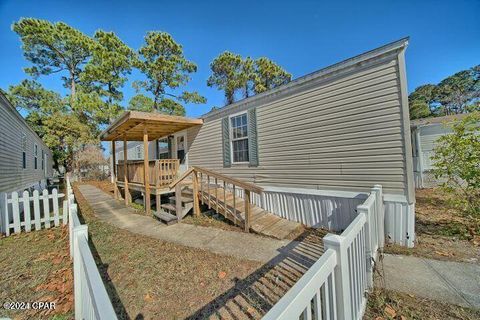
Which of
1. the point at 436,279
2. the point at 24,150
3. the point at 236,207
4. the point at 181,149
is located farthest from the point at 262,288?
the point at 24,150

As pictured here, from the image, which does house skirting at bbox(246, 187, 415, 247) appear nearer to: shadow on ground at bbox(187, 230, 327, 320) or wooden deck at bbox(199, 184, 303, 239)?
wooden deck at bbox(199, 184, 303, 239)

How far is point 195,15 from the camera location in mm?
9156

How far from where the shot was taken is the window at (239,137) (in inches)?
273

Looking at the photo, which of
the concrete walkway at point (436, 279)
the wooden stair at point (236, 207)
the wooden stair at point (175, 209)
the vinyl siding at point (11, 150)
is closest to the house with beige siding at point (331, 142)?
the wooden stair at point (236, 207)

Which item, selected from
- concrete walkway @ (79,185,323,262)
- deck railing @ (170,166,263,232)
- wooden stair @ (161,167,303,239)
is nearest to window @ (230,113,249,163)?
wooden stair @ (161,167,303,239)

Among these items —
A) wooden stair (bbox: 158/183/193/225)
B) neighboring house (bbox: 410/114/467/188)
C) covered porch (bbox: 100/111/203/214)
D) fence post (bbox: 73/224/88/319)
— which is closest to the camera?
fence post (bbox: 73/224/88/319)

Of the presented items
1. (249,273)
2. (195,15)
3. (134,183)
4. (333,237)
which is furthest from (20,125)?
(333,237)

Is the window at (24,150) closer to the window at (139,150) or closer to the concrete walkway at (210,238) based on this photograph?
the window at (139,150)

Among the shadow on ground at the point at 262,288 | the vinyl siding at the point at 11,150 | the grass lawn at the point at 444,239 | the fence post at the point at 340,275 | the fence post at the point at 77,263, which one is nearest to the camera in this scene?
the fence post at the point at 340,275

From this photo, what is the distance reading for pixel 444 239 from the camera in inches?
160

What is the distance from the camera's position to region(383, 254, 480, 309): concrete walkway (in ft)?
7.96

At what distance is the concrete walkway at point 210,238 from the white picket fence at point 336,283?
5.25ft

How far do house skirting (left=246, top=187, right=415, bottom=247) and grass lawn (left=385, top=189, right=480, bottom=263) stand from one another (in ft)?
1.08

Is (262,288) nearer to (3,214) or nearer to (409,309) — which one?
(409,309)
